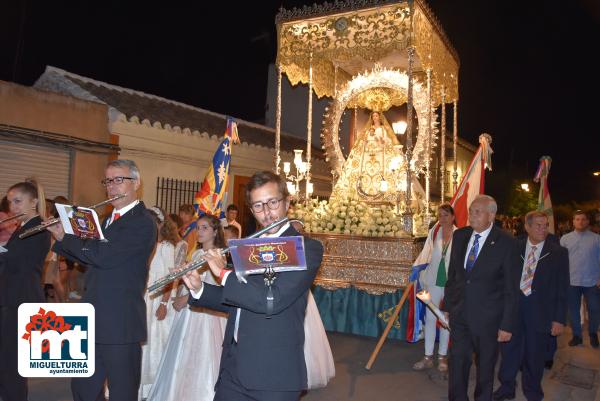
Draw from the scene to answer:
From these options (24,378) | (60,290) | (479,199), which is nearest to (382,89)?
(479,199)

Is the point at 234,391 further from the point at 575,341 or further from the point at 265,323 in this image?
the point at 575,341

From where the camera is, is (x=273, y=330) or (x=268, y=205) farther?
(x=268, y=205)

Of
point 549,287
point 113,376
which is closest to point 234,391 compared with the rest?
point 113,376

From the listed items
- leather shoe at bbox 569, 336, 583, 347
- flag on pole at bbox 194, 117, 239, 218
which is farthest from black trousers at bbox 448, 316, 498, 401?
leather shoe at bbox 569, 336, 583, 347

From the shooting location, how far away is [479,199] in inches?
168

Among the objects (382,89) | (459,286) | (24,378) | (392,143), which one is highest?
(382,89)

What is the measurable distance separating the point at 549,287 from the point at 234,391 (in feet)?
12.9

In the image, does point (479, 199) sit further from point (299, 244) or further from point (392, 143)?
point (392, 143)

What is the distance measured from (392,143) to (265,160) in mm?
5976

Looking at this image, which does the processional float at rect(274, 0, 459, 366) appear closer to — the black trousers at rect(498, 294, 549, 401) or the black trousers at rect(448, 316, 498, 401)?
the black trousers at rect(498, 294, 549, 401)

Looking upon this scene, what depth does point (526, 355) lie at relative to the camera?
4832mm

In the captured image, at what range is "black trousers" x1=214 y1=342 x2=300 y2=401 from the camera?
223 cm

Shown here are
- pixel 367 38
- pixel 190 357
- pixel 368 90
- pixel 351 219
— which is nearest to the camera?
pixel 190 357

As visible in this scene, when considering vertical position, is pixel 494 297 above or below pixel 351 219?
below
